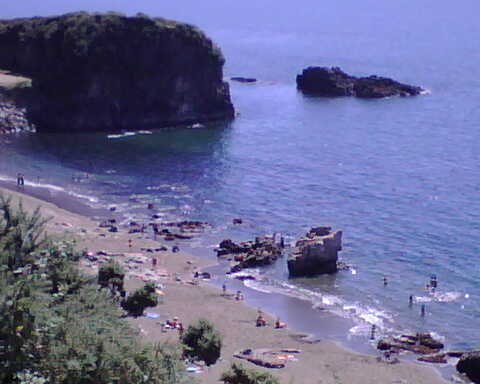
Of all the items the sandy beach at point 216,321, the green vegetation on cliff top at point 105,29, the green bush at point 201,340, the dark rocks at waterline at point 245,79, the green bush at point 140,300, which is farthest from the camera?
the dark rocks at waterline at point 245,79

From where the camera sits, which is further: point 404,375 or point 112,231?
point 112,231

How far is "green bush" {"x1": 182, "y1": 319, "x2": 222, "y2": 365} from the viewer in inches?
1265

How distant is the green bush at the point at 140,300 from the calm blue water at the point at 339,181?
10638 millimetres

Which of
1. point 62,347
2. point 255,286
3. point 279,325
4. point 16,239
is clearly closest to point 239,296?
point 255,286

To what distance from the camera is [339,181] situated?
71.8 meters

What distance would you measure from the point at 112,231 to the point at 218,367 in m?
23.9

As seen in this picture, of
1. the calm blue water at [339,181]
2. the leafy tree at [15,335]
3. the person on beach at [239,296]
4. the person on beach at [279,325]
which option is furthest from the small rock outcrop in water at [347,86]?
the leafy tree at [15,335]

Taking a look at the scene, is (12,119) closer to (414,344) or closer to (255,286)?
(255,286)

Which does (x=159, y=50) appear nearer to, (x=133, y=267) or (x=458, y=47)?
(x=133, y=267)

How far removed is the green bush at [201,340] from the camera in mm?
32125

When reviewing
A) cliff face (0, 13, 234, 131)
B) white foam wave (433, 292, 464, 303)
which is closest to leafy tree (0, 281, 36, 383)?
white foam wave (433, 292, 464, 303)

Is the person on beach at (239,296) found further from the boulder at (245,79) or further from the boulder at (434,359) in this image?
the boulder at (245,79)

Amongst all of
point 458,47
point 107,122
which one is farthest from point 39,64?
point 458,47

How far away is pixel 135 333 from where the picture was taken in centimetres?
2270
